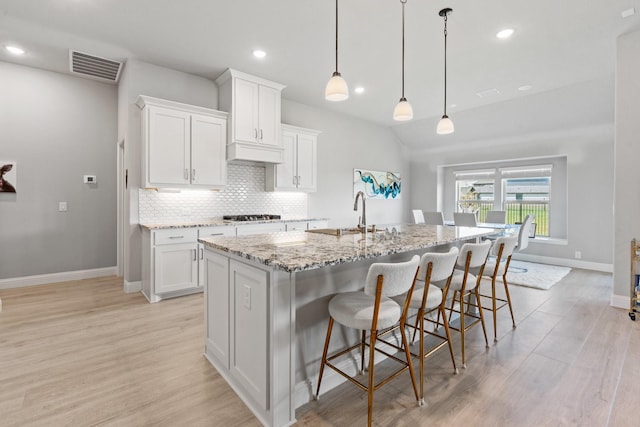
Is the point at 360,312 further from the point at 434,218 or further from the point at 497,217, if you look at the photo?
the point at 497,217

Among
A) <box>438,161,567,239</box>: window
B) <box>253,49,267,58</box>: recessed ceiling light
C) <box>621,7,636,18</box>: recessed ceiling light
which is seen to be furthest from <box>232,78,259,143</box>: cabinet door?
<box>438,161,567,239</box>: window

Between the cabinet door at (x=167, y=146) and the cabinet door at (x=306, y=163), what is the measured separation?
6.06ft

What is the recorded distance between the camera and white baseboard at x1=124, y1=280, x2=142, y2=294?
3999 millimetres

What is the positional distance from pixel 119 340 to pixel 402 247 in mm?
2498

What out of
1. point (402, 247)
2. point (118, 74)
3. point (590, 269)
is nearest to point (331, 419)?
point (402, 247)

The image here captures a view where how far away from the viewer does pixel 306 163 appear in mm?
5355

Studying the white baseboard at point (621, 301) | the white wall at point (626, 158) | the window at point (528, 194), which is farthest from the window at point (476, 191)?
the white baseboard at point (621, 301)

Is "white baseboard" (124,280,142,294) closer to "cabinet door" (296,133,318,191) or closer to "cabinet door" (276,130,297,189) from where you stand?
"cabinet door" (276,130,297,189)

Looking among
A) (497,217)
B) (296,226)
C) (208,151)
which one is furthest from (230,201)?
(497,217)

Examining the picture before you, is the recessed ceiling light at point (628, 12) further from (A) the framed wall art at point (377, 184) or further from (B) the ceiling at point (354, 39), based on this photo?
(A) the framed wall art at point (377, 184)

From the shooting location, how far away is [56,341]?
2625 millimetres

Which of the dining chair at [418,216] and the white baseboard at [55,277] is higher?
the dining chair at [418,216]

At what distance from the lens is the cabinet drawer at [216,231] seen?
3861 millimetres

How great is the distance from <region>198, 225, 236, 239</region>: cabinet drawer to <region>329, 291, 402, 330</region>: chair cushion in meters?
2.49
